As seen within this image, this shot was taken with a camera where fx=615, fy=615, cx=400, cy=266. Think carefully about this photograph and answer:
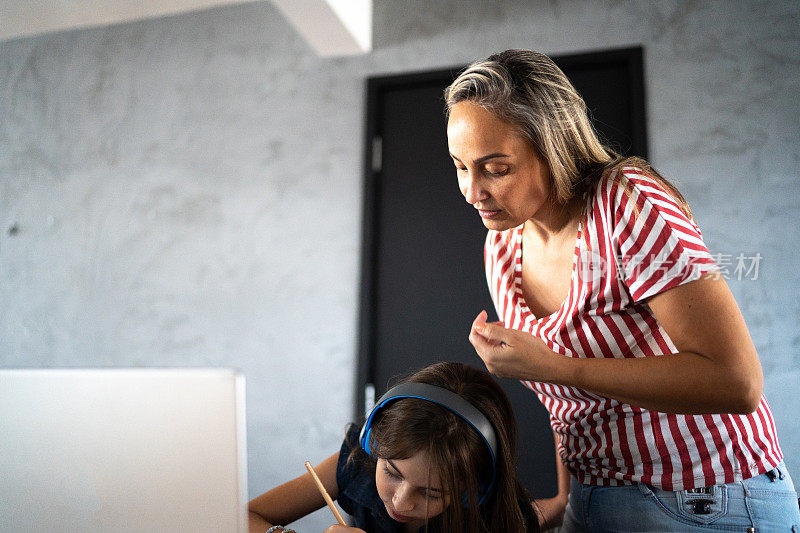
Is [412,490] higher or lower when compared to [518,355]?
lower

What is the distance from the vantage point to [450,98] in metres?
1.05

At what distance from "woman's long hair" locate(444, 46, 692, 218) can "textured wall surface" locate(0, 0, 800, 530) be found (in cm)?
130

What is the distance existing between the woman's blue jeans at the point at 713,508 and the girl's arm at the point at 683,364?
159 millimetres

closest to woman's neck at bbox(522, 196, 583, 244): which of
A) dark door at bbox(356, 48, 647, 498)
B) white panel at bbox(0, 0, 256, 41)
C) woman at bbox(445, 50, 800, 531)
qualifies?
woman at bbox(445, 50, 800, 531)

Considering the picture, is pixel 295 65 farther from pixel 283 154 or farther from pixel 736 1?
pixel 736 1

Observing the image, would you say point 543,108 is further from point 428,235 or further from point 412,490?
point 428,235

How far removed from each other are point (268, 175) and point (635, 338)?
2103mm

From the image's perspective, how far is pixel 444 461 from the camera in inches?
40.1

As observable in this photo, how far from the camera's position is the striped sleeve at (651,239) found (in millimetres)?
772

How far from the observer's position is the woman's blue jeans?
→ 853mm

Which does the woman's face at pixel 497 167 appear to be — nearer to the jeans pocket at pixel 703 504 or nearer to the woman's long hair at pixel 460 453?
the woman's long hair at pixel 460 453

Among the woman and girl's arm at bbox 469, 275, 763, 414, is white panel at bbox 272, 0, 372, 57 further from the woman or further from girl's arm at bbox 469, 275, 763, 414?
girl's arm at bbox 469, 275, 763, 414

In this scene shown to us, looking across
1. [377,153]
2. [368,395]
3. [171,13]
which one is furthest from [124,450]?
[171,13]

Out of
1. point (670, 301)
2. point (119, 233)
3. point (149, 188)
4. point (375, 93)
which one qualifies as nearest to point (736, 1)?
point (375, 93)
